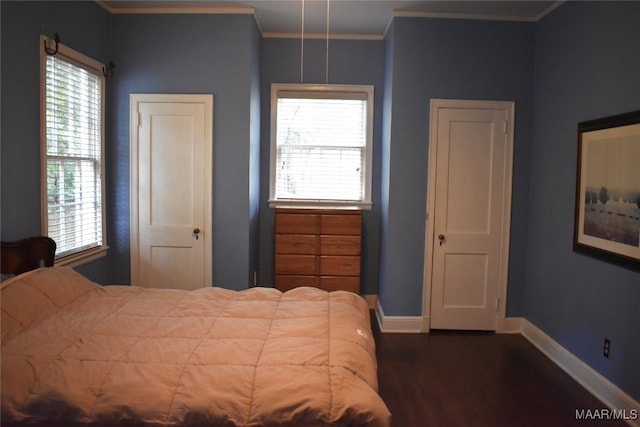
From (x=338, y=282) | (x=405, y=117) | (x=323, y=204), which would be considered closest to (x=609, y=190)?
(x=405, y=117)

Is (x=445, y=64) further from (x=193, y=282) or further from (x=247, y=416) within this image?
(x=247, y=416)

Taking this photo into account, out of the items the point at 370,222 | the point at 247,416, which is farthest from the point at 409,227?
the point at 247,416

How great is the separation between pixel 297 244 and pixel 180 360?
8.16ft

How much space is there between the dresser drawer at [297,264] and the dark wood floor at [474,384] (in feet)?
2.89

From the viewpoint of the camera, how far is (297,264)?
422 centimetres

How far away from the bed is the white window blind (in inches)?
29.9

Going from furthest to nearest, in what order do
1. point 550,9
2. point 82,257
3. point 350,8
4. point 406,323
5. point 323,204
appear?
point 323,204 < point 406,323 < point 350,8 < point 550,9 < point 82,257

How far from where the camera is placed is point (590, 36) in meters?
2.99

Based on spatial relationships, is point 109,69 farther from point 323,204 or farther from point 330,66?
point 323,204

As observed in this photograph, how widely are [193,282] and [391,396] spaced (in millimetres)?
2009

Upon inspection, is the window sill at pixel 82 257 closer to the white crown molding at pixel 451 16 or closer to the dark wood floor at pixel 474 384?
the dark wood floor at pixel 474 384

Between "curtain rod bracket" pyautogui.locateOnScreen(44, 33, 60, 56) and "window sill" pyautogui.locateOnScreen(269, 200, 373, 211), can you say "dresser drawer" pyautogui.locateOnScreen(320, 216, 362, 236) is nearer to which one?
"window sill" pyautogui.locateOnScreen(269, 200, 373, 211)

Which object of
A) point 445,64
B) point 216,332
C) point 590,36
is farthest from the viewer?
point 445,64

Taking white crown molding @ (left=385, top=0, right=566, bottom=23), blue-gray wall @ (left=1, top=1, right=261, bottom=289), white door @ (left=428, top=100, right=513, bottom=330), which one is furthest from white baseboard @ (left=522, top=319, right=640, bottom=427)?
white crown molding @ (left=385, top=0, right=566, bottom=23)
